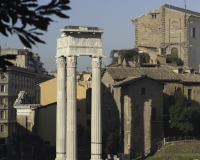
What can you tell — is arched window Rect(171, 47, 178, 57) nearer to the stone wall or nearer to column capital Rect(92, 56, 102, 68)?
the stone wall

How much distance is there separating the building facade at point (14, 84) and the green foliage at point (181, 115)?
12260mm

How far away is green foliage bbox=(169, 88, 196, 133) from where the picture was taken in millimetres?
41125

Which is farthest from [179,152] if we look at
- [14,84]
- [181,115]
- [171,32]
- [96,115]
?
[14,84]

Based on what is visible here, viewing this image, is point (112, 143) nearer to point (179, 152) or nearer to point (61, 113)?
point (179, 152)

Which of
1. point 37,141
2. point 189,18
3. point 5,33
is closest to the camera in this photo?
point 5,33

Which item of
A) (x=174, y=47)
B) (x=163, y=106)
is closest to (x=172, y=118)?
(x=163, y=106)

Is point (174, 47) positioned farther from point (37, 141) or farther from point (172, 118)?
point (37, 141)

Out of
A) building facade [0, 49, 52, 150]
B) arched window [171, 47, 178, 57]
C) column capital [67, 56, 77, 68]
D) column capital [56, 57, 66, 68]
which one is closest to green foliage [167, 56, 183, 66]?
arched window [171, 47, 178, 57]

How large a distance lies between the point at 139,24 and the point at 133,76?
14.7 m

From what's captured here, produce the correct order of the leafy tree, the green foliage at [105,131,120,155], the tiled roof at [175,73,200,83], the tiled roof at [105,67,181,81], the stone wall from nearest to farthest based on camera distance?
Result: the leafy tree < the green foliage at [105,131,120,155] < the stone wall < the tiled roof at [105,67,181,81] < the tiled roof at [175,73,200,83]

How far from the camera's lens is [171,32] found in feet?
188

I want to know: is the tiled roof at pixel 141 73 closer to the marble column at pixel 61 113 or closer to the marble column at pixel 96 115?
the marble column at pixel 61 113

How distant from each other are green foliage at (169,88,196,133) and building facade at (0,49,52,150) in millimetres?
12260

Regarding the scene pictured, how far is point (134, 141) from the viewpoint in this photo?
40.0 m
